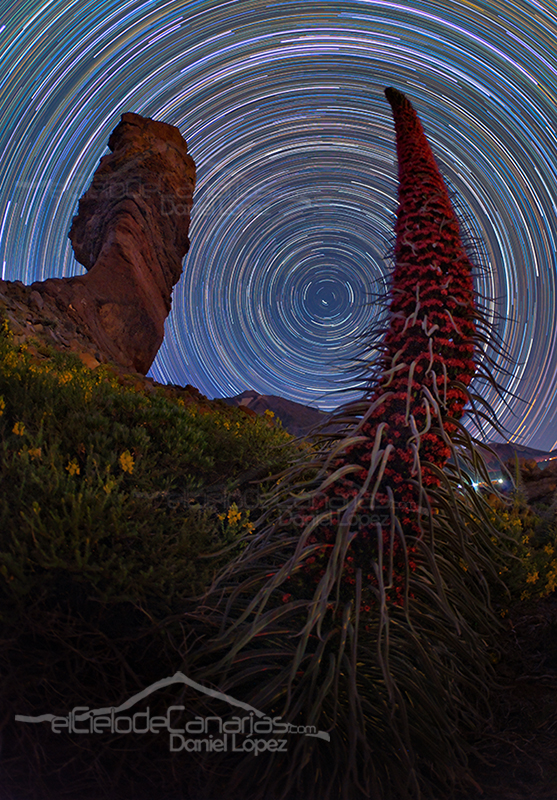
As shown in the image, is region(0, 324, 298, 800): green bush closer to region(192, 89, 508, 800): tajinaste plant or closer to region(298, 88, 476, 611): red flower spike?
region(192, 89, 508, 800): tajinaste plant

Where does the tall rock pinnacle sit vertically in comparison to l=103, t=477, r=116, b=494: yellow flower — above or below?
above

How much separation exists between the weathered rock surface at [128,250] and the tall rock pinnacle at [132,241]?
0.10 feet

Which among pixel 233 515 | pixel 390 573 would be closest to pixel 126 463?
pixel 233 515

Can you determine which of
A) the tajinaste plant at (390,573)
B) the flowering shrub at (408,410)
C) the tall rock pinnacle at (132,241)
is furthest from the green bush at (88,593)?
the tall rock pinnacle at (132,241)

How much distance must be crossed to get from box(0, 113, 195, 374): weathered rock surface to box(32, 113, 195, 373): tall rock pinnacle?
30mm

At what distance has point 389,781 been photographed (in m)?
1.98

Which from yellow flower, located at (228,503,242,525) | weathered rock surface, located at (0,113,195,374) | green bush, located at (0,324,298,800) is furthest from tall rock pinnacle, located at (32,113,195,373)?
yellow flower, located at (228,503,242,525)

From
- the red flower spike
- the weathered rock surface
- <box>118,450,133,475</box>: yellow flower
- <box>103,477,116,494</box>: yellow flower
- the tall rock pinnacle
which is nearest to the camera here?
the red flower spike

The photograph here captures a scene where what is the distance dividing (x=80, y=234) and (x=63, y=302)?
6562 millimetres

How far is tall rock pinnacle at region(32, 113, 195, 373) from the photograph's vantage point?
12.1 metres

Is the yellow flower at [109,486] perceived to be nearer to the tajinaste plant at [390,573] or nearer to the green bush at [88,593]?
the green bush at [88,593]

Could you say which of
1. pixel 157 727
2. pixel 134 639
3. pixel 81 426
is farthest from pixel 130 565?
pixel 81 426

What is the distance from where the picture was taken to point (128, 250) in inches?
546

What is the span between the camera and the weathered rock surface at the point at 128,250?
35.3ft
